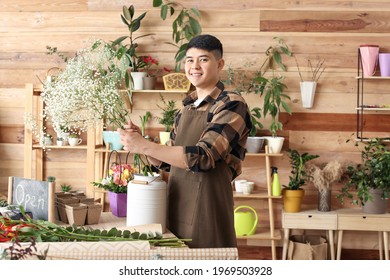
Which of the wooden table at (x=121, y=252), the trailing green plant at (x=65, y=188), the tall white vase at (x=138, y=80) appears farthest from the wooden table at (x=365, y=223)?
the wooden table at (x=121, y=252)

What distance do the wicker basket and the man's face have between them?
2228mm

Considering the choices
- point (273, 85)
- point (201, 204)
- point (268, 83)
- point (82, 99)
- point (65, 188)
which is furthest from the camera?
point (65, 188)

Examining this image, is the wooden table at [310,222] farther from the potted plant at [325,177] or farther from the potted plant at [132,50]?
the potted plant at [132,50]

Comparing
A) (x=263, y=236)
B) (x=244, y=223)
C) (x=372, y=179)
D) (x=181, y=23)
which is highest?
(x=181, y=23)

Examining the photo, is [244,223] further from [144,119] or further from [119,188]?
[119,188]

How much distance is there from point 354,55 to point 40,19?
248cm

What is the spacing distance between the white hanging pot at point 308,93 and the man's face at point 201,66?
2.35 metres

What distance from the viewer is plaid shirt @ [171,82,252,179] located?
2.37 meters

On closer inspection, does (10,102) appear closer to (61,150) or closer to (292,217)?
(61,150)

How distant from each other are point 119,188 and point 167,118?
2.04m

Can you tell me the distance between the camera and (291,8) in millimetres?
4914

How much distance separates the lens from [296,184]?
4809 millimetres

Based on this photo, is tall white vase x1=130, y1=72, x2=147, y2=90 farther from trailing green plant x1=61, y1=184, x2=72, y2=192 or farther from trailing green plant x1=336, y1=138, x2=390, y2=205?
trailing green plant x1=336, y1=138, x2=390, y2=205

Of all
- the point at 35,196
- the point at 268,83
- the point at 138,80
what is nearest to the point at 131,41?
the point at 138,80
